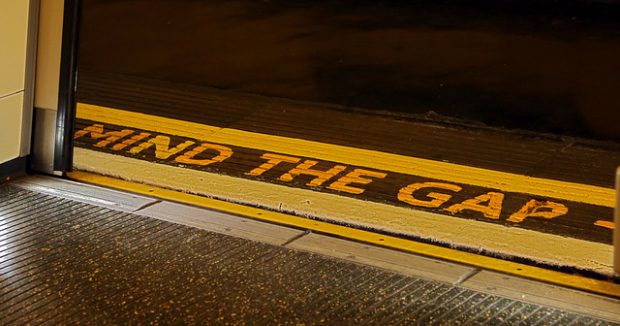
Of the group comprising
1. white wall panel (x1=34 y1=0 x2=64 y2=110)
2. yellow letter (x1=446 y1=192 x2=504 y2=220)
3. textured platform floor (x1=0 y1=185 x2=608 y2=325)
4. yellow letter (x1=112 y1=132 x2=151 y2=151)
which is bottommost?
textured platform floor (x1=0 y1=185 x2=608 y2=325)

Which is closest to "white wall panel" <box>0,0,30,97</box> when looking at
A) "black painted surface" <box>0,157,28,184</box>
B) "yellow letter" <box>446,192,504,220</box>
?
"black painted surface" <box>0,157,28,184</box>

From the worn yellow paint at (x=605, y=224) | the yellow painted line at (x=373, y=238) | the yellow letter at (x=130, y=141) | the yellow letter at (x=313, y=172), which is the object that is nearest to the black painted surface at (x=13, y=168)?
the yellow painted line at (x=373, y=238)

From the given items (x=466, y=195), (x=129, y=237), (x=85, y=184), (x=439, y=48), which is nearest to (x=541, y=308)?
(x=466, y=195)

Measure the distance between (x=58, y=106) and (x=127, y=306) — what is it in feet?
4.57

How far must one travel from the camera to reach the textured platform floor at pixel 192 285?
139 inches

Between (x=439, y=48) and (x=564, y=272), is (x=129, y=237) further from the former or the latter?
(x=439, y=48)

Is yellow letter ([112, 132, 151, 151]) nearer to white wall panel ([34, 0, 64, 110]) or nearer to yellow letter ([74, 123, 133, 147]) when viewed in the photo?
yellow letter ([74, 123, 133, 147])

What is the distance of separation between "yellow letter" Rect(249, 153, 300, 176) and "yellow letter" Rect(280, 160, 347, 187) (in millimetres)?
82

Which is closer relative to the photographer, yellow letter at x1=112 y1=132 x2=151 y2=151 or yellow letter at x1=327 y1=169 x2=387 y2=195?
yellow letter at x1=327 y1=169 x2=387 y2=195

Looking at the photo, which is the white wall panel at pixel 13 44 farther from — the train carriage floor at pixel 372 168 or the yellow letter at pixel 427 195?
the yellow letter at pixel 427 195

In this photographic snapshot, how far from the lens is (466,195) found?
4.78 m

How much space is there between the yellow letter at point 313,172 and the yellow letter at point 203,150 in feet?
1.21

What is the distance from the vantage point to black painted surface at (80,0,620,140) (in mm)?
6324

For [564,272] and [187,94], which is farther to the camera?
[187,94]
